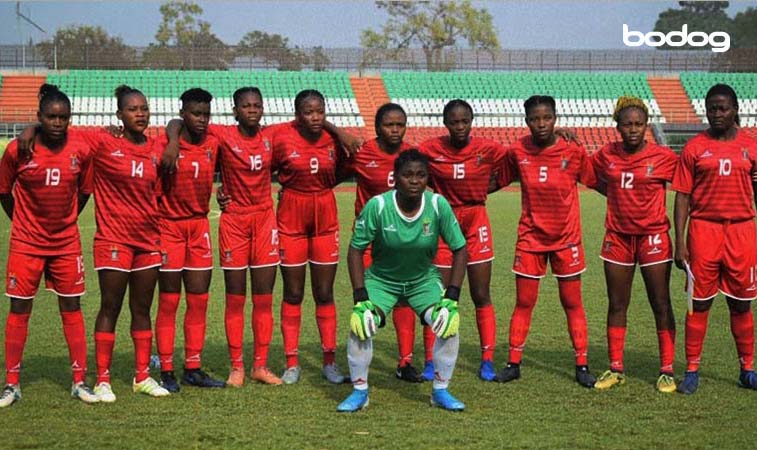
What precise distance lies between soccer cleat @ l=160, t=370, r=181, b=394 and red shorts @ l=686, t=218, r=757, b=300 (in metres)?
4.17

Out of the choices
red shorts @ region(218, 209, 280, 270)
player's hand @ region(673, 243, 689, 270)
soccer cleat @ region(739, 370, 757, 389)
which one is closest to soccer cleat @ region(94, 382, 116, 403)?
red shorts @ region(218, 209, 280, 270)

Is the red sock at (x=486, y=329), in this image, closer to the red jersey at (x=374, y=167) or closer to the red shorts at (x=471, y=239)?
the red shorts at (x=471, y=239)

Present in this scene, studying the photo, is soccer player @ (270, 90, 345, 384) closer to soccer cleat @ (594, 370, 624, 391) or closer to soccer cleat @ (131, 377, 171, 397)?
soccer cleat @ (131, 377, 171, 397)

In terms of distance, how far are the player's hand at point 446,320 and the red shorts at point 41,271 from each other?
8.96ft

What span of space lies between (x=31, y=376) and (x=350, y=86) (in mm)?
44144

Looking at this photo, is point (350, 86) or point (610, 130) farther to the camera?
point (350, 86)

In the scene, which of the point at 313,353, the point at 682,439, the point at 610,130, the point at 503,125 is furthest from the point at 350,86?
the point at 682,439

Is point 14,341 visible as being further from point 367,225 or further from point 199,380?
point 367,225

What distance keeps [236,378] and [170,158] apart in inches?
73.7

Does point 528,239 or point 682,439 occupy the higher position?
point 528,239

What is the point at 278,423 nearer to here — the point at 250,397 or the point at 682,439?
the point at 250,397

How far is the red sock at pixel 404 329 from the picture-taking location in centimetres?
880

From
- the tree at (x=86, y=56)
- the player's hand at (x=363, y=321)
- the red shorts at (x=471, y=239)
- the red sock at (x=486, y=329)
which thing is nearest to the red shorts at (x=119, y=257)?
the player's hand at (x=363, y=321)

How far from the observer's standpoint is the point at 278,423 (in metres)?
7.17
